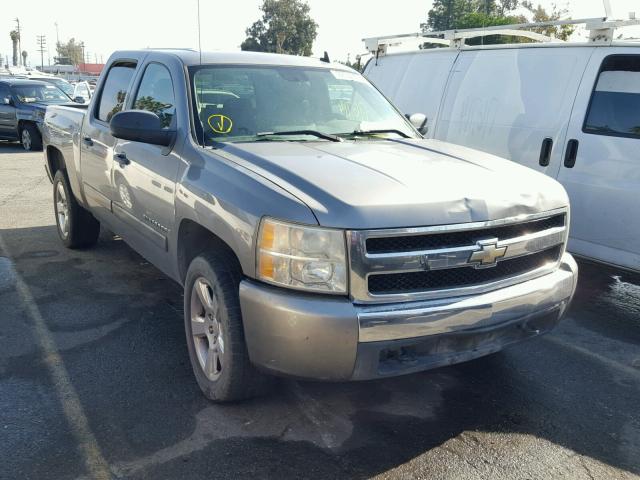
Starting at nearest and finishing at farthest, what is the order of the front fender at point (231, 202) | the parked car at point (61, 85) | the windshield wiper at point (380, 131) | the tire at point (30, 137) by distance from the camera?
the front fender at point (231, 202)
the windshield wiper at point (380, 131)
the tire at point (30, 137)
the parked car at point (61, 85)

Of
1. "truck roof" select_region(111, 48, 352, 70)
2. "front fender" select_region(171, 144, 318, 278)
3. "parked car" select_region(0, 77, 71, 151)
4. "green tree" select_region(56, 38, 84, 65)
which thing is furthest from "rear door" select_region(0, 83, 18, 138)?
"green tree" select_region(56, 38, 84, 65)

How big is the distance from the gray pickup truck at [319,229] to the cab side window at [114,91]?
59 cm

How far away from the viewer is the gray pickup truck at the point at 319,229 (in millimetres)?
2736

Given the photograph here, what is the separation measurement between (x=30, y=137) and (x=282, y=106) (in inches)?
539

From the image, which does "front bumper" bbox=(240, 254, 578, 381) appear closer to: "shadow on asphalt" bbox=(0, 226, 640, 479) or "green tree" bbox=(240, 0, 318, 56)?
"shadow on asphalt" bbox=(0, 226, 640, 479)

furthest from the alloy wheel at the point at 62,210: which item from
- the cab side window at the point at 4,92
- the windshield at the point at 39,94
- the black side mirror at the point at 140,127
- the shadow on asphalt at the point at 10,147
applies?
the cab side window at the point at 4,92

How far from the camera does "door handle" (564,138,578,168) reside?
4.94m

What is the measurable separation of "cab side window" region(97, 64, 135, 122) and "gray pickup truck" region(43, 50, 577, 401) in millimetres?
585

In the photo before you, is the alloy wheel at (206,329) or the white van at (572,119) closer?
the alloy wheel at (206,329)

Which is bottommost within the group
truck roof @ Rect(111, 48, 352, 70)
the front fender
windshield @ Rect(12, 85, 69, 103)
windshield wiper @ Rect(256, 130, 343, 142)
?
the front fender

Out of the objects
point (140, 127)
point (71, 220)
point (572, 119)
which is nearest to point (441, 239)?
point (140, 127)

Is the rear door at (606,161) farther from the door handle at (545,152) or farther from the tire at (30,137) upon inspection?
the tire at (30,137)

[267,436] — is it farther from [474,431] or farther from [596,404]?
[596,404]

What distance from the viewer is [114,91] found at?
510 centimetres
